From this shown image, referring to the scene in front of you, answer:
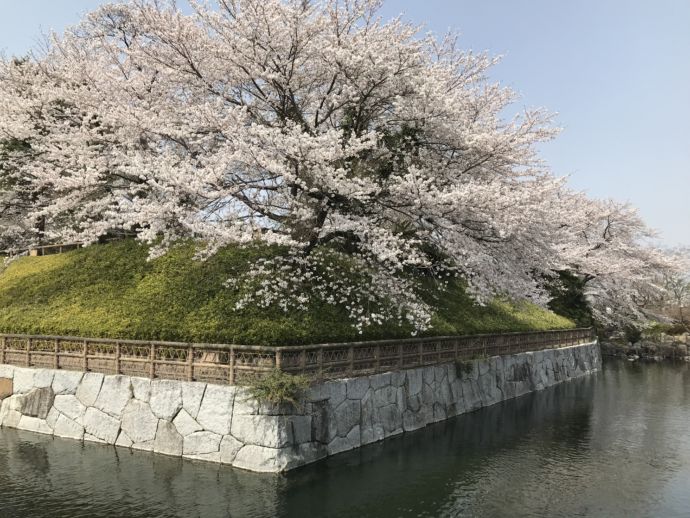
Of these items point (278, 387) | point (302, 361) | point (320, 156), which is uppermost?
point (320, 156)

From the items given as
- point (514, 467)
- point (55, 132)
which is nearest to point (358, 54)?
point (514, 467)

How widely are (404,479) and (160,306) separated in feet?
29.2

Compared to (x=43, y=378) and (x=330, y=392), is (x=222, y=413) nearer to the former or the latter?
(x=330, y=392)

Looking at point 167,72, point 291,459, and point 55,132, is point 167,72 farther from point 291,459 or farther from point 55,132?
point 291,459

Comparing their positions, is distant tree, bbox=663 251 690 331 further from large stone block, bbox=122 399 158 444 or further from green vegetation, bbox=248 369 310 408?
large stone block, bbox=122 399 158 444

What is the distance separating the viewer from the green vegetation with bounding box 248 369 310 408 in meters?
12.0

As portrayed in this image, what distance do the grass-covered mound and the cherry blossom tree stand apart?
0.86 meters

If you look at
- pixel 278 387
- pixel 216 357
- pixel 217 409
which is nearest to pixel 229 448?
pixel 217 409

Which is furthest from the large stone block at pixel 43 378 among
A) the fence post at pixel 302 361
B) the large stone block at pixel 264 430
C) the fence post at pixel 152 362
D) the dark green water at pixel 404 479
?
the fence post at pixel 302 361

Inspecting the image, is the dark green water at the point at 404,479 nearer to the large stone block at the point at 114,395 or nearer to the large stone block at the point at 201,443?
the large stone block at the point at 201,443

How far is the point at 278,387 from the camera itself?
39.7 feet

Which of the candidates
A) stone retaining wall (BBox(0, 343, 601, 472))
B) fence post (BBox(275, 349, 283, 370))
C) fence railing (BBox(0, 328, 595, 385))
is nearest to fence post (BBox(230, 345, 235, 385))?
fence railing (BBox(0, 328, 595, 385))

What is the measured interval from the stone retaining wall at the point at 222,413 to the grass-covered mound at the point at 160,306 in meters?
1.39

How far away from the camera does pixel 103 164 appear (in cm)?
1825
